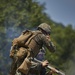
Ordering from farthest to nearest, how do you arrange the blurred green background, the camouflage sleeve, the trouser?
the blurred green background → the camouflage sleeve → the trouser

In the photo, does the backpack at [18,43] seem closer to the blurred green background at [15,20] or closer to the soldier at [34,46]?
the soldier at [34,46]

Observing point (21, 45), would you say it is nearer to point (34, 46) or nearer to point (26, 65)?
point (34, 46)

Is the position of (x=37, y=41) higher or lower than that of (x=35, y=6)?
lower

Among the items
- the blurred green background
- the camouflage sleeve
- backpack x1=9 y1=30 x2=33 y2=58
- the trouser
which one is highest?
the blurred green background

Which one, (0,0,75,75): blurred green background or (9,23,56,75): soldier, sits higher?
(0,0,75,75): blurred green background

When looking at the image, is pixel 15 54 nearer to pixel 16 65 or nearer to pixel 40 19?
pixel 16 65

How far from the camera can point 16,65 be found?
28.8ft

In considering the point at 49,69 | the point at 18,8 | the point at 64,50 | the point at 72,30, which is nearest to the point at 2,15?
the point at 18,8

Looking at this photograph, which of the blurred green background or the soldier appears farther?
the blurred green background

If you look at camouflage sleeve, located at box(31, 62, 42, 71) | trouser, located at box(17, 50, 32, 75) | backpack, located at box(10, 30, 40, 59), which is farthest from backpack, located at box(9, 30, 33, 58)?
camouflage sleeve, located at box(31, 62, 42, 71)

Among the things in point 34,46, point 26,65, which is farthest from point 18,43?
point 26,65

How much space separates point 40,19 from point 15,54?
2745cm

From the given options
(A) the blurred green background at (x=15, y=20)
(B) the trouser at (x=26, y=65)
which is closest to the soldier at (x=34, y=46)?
(B) the trouser at (x=26, y=65)

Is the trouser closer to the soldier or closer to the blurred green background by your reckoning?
the soldier
